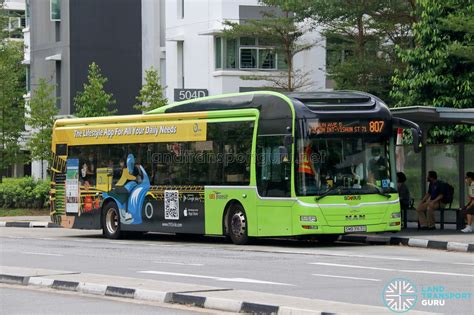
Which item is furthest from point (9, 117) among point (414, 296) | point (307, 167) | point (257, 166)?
point (414, 296)

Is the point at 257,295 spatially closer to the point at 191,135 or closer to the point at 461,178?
the point at 191,135

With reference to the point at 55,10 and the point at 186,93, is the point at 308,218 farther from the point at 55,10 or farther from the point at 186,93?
the point at 55,10

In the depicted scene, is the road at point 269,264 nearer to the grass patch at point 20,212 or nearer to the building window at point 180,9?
the grass patch at point 20,212

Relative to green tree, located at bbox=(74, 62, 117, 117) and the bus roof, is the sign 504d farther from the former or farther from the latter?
the bus roof

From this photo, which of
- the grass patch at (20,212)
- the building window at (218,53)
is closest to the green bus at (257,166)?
the grass patch at (20,212)

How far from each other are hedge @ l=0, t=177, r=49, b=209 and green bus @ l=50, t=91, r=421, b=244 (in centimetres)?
1640

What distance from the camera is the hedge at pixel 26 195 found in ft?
148

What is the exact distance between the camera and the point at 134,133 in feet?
92.8

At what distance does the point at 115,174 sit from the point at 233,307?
16288 mm

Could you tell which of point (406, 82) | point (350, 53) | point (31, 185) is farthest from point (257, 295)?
point (350, 53)

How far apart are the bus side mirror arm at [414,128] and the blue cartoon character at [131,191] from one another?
6.72 metres

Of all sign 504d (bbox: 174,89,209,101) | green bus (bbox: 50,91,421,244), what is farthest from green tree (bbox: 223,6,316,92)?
green bus (bbox: 50,91,421,244)

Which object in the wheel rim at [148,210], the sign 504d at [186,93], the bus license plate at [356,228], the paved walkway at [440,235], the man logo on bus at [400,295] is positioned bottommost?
the paved walkway at [440,235]

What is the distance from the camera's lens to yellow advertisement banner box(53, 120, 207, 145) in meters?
26.5
